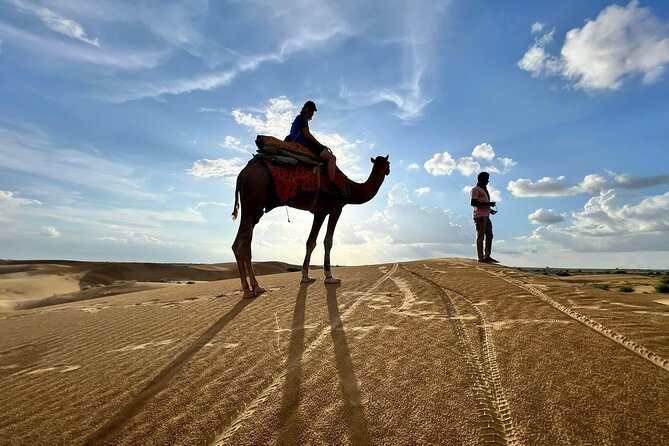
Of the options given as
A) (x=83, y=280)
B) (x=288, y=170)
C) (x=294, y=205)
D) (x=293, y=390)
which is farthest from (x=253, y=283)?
(x=83, y=280)

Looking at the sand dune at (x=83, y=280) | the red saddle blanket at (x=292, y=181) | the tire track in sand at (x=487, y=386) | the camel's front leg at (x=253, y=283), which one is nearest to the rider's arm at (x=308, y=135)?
the red saddle blanket at (x=292, y=181)

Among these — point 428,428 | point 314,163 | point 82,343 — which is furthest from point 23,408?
point 314,163

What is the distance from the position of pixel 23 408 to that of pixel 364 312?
3.23 meters

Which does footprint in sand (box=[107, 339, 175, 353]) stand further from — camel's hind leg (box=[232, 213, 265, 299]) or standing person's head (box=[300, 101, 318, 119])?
standing person's head (box=[300, 101, 318, 119])

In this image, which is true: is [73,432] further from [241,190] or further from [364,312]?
[241,190]

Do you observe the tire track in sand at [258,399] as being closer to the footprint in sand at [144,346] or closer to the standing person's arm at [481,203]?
the footprint in sand at [144,346]

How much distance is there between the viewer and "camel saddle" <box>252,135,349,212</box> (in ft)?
21.8

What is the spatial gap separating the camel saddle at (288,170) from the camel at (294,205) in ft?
0.42

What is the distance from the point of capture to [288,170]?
6.83 m

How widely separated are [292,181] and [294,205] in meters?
0.64

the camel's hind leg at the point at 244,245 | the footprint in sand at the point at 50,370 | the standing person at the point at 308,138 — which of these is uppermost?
the standing person at the point at 308,138

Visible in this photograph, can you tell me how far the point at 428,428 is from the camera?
83.1 inches

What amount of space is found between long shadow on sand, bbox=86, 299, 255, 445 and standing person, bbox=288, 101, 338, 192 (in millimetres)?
3988

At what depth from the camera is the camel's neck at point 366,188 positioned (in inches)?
329
